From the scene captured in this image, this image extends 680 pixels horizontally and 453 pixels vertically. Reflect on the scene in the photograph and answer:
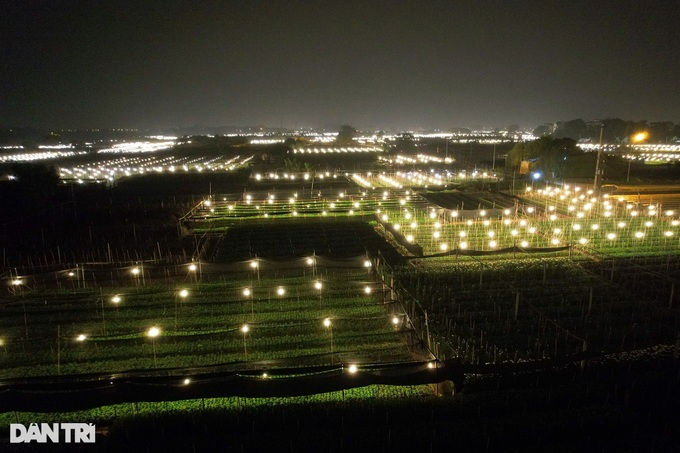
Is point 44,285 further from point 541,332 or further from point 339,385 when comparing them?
point 541,332

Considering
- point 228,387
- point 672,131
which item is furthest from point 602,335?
point 672,131

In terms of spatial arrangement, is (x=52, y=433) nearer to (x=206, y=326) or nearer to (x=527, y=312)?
(x=206, y=326)

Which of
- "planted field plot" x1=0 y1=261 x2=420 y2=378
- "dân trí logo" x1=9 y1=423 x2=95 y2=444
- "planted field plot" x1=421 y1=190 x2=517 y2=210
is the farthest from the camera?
"planted field plot" x1=421 y1=190 x2=517 y2=210

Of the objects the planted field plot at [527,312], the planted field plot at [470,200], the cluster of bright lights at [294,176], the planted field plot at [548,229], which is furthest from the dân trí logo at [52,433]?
the cluster of bright lights at [294,176]

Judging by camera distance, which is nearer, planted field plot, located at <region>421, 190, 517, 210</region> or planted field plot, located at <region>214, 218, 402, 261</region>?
planted field plot, located at <region>214, 218, 402, 261</region>

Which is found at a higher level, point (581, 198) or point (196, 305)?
point (581, 198)

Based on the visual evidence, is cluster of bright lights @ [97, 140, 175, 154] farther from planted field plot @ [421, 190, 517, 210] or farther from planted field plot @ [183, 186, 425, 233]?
planted field plot @ [421, 190, 517, 210]

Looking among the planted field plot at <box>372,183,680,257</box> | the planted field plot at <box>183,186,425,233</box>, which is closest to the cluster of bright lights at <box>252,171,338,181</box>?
the planted field plot at <box>183,186,425,233</box>
